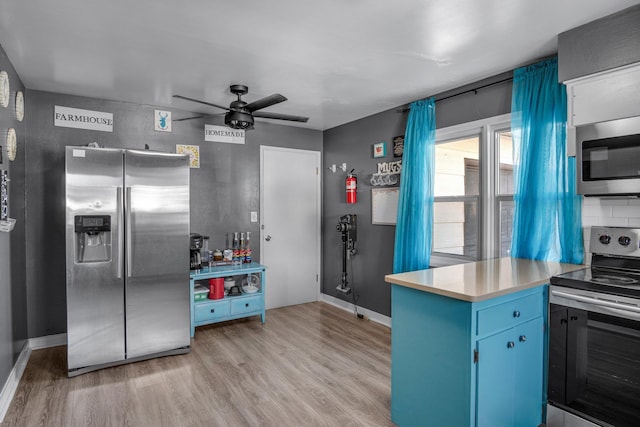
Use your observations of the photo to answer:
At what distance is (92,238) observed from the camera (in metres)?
3.10

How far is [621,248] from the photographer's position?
7.60ft

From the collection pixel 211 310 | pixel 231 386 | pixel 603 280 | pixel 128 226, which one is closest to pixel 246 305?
pixel 211 310

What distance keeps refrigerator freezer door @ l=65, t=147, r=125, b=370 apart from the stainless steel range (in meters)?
3.36

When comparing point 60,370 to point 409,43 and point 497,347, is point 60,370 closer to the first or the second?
point 497,347

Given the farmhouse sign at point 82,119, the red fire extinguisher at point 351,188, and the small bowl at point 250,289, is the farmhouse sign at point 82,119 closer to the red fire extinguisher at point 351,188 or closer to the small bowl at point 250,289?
the small bowl at point 250,289

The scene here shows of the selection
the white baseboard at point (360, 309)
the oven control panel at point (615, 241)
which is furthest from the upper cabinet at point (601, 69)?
the white baseboard at point (360, 309)

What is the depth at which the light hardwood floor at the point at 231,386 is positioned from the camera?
2.44 metres

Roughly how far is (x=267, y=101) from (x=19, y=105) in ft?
7.34

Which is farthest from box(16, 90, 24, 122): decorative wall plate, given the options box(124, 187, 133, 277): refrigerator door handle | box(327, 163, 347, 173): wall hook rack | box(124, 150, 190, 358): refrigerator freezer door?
box(327, 163, 347, 173): wall hook rack

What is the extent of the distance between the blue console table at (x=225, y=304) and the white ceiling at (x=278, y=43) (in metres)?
1.94

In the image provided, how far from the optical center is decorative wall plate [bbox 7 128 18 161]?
2.85 metres

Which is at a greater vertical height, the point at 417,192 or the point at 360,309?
the point at 417,192

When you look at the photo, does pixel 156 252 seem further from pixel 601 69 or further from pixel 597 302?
pixel 601 69

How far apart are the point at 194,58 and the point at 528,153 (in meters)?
2.74
